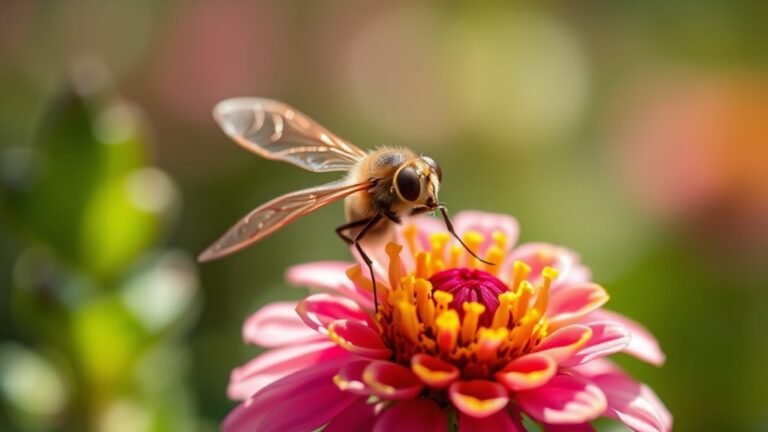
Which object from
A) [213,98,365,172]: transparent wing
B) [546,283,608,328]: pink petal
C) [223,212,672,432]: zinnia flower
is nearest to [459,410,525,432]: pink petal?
[223,212,672,432]: zinnia flower

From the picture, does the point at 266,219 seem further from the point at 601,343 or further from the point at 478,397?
the point at 601,343

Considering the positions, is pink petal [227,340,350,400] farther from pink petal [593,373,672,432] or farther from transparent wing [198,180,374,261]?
pink petal [593,373,672,432]

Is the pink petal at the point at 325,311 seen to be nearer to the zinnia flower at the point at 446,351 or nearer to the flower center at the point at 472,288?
the zinnia flower at the point at 446,351

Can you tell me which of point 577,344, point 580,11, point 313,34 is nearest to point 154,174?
point 577,344

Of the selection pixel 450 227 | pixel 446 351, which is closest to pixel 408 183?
pixel 450 227

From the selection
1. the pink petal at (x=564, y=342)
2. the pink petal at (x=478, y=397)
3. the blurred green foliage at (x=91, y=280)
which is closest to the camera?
the pink petal at (x=478, y=397)

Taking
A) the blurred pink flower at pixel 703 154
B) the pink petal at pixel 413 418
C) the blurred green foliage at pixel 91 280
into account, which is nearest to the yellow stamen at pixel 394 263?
the pink petal at pixel 413 418
